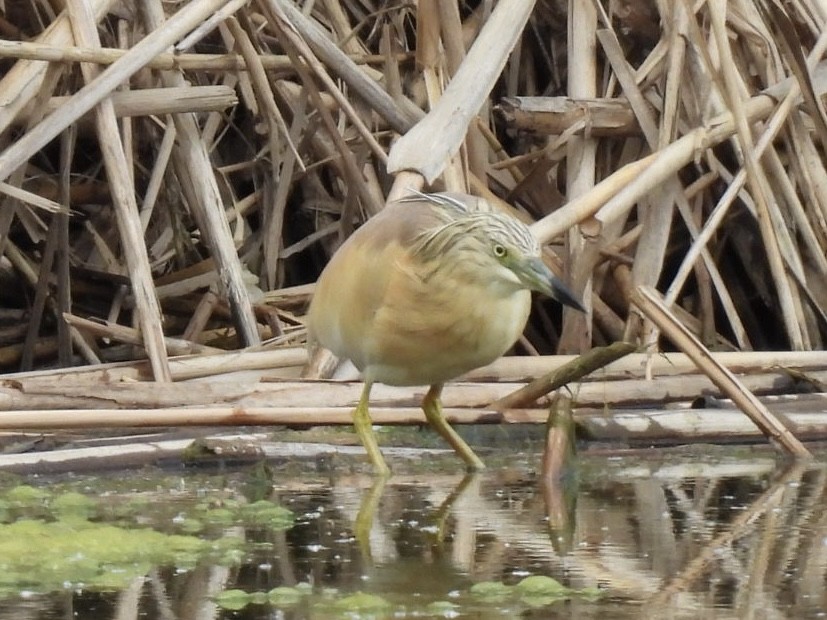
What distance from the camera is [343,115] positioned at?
21.0 ft

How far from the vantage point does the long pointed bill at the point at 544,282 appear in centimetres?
381

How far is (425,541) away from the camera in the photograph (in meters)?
3.57

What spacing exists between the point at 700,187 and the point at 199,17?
1956 mm

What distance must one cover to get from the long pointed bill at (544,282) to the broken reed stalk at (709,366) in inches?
27.5

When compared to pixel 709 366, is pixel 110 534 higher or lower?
lower

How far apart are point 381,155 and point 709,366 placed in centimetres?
166

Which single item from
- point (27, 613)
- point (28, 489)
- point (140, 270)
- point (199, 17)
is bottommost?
point (27, 613)

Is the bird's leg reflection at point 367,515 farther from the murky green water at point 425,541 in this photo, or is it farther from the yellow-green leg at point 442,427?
the yellow-green leg at point 442,427

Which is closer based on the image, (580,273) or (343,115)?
(580,273)

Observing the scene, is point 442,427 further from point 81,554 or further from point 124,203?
point 81,554

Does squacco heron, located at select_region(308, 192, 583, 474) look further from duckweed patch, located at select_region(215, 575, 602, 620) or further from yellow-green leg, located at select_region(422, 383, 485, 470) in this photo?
duckweed patch, located at select_region(215, 575, 602, 620)

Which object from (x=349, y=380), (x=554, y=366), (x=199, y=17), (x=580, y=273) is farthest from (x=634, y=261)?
(x=199, y=17)

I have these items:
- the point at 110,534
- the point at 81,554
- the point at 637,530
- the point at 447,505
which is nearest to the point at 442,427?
the point at 447,505

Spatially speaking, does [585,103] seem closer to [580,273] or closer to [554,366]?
[580,273]
